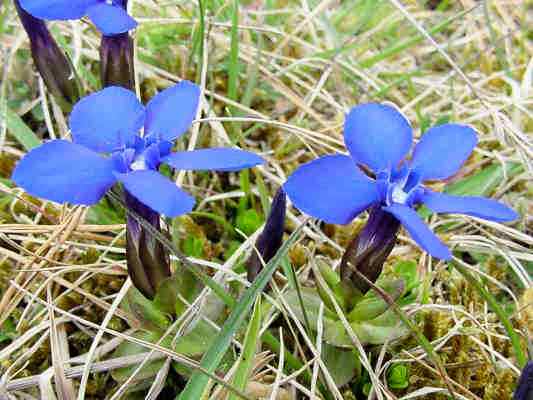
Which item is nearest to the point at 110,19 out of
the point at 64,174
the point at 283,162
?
the point at 64,174

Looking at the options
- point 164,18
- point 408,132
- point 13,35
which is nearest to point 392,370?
point 408,132

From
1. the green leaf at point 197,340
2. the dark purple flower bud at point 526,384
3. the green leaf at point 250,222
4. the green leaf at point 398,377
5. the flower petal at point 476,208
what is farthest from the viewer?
the green leaf at point 250,222

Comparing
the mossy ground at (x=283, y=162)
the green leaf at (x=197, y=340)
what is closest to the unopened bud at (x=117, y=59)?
the mossy ground at (x=283, y=162)

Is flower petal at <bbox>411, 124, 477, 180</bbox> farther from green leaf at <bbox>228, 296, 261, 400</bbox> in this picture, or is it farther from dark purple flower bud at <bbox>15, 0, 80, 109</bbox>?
dark purple flower bud at <bbox>15, 0, 80, 109</bbox>

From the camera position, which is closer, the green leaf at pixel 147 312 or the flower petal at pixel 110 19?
the flower petal at pixel 110 19

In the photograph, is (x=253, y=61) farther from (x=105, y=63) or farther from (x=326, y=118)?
(x=105, y=63)

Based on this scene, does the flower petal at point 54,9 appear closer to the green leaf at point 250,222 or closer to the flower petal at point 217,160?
the flower petal at point 217,160
